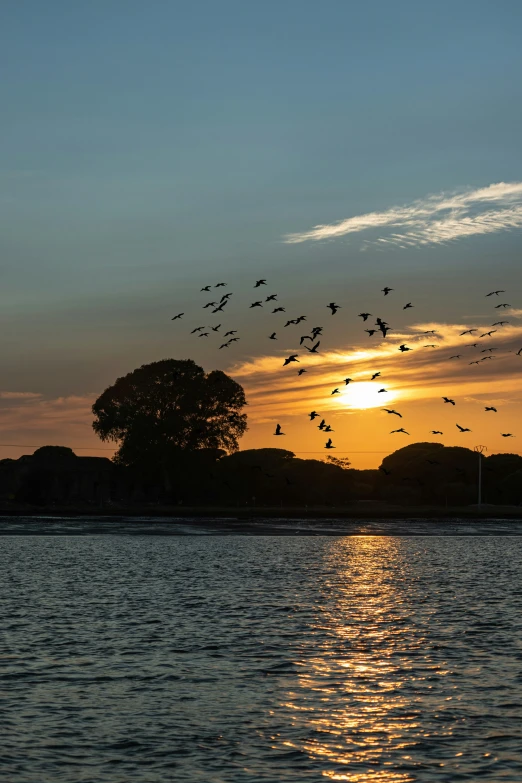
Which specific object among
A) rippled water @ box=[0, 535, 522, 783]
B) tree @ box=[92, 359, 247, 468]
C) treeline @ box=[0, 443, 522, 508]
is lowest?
rippled water @ box=[0, 535, 522, 783]

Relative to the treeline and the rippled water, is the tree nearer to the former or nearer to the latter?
the treeline

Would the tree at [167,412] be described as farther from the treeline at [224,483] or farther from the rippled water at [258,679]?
the rippled water at [258,679]

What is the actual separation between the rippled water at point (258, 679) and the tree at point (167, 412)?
92043mm

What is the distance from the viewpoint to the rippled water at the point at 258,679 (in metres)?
19.7

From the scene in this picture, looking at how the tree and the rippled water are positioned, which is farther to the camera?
the tree

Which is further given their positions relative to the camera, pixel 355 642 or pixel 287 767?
pixel 355 642

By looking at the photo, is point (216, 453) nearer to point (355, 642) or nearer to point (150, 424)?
point (150, 424)

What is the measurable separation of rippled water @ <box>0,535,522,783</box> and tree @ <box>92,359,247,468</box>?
92.0 m

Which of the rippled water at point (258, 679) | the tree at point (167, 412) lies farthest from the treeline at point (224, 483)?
the rippled water at point (258, 679)

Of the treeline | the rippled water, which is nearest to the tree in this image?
the treeline

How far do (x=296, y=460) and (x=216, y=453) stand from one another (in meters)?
33.3

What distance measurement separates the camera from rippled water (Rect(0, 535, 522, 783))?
19672 mm

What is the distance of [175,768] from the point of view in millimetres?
19125

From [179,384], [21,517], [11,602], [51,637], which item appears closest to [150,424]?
[179,384]
